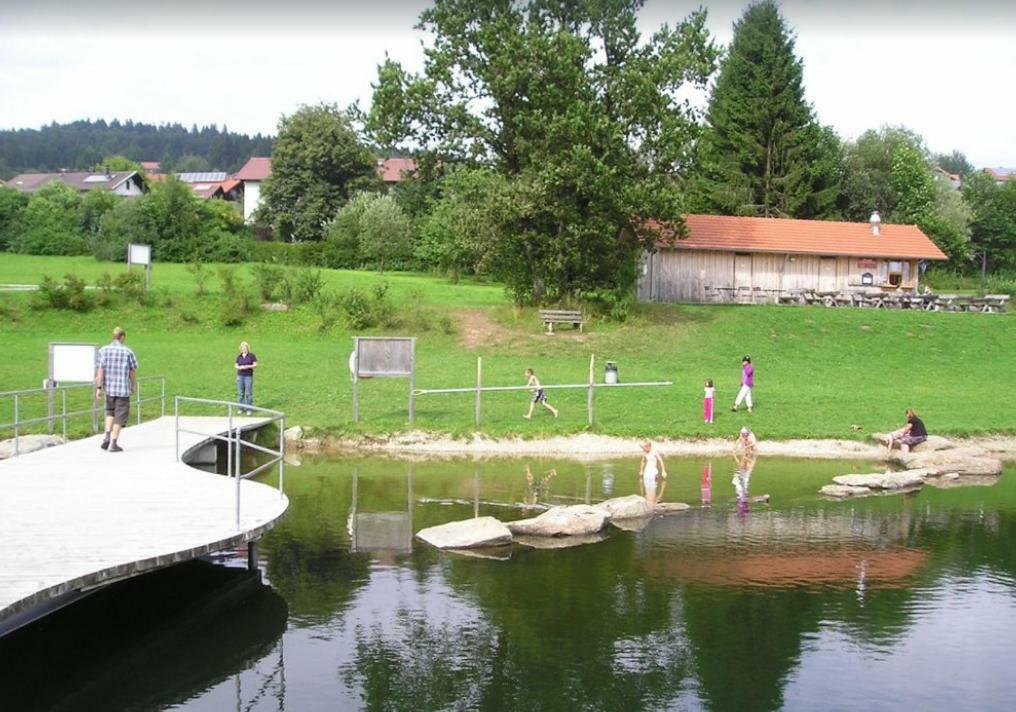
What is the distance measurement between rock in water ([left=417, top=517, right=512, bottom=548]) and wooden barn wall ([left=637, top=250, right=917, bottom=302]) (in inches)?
1308

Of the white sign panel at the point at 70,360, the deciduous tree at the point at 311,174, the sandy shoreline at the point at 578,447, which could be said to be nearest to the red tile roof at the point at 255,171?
the deciduous tree at the point at 311,174

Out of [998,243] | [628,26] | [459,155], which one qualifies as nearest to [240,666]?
[459,155]

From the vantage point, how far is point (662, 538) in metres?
21.0

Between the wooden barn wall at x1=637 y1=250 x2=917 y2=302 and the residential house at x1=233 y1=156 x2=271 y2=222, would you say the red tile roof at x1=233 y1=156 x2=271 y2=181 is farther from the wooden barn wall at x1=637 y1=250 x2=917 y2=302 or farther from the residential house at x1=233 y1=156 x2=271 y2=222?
the wooden barn wall at x1=637 y1=250 x2=917 y2=302

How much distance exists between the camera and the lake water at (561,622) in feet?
44.9

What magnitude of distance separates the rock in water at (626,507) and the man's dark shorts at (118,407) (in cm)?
997

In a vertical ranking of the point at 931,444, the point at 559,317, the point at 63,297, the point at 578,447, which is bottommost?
the point at 578,447

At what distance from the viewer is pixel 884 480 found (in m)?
26.3

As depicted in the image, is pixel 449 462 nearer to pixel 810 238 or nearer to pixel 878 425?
pixel 878 425

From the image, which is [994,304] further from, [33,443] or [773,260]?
[33,443]

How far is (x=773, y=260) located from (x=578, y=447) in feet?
93.4

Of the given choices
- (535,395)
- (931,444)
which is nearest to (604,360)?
(535,395)

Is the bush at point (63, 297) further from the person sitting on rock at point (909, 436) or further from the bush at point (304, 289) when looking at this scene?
the person sitting on rock at point (909, 436)

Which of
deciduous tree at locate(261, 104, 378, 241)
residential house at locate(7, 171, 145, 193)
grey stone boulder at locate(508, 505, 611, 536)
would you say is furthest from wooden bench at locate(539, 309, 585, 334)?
residential house at locate(7, 171, 145, 193)
